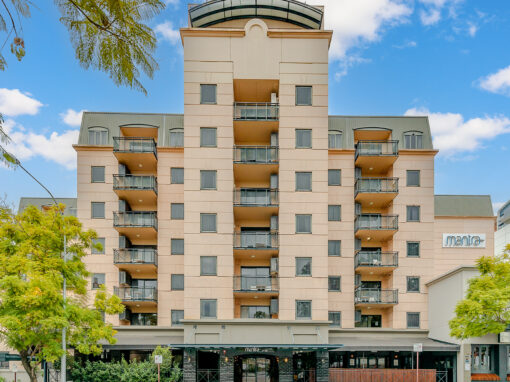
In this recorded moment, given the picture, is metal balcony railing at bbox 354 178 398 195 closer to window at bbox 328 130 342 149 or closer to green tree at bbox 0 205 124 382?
window at bbox 328 130 342 149

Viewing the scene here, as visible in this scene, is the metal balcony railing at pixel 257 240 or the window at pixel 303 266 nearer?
the window at pixel 303 266

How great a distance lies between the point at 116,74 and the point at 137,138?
3578 centimetres

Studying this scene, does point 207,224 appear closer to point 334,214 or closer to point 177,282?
point 177,282

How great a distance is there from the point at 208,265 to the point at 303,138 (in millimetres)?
11921

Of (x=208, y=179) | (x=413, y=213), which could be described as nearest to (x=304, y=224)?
(x=208, y=179)

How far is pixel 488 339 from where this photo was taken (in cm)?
3512

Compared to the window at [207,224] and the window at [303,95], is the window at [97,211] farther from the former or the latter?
the window at [303,95]

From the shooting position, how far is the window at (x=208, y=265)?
37250 millimetres

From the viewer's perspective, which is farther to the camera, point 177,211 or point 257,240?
point 177,211

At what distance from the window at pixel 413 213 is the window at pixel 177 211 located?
1895cm

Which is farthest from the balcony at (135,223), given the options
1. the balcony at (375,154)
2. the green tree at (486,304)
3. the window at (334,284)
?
the green tree at (486,304)

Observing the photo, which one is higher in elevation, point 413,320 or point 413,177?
point 413,177

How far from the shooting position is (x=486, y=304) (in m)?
32.2

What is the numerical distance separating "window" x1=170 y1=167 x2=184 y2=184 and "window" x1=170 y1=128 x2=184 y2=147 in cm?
212
